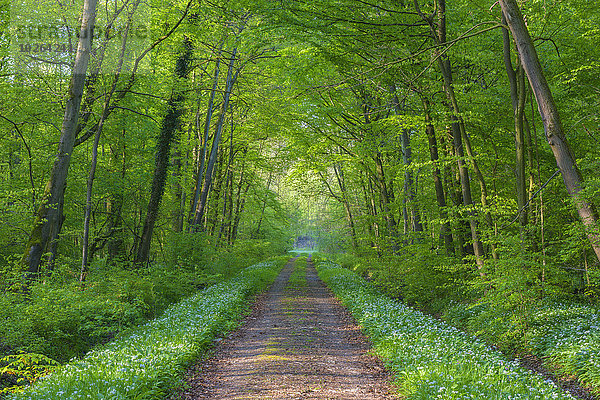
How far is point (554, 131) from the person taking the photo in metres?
6.07

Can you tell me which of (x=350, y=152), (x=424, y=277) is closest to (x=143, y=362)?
(x=424, y=277)

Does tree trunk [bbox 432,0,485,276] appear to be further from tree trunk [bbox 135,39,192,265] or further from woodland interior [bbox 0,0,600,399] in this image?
tree trunk [bbox 135,39,192,265]

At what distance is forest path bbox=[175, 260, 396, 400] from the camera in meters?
5.42

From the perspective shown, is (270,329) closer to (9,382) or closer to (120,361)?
(120,361)

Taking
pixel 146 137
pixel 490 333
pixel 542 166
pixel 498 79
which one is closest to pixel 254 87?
pixel 146 137

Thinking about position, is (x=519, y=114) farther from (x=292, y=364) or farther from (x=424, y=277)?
(x=292, y=364)

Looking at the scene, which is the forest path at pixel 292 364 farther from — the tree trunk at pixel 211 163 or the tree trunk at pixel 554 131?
the tree trunk at pixel 211 163

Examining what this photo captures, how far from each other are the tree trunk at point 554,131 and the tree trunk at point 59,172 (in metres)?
10.1

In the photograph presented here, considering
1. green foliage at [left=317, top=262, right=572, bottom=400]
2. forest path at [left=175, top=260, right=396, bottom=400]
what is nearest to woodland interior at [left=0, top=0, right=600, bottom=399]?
green foliage at [left=317, top=262, right=572, bottom=400]

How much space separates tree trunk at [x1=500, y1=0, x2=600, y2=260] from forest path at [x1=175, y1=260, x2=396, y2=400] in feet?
13.2

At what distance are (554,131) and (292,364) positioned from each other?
5720 mm

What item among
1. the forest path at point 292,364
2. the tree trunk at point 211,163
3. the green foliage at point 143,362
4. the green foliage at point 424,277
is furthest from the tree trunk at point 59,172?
the green foliage at point 424,277

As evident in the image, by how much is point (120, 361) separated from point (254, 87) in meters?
17.2

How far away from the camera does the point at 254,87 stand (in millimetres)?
20609
